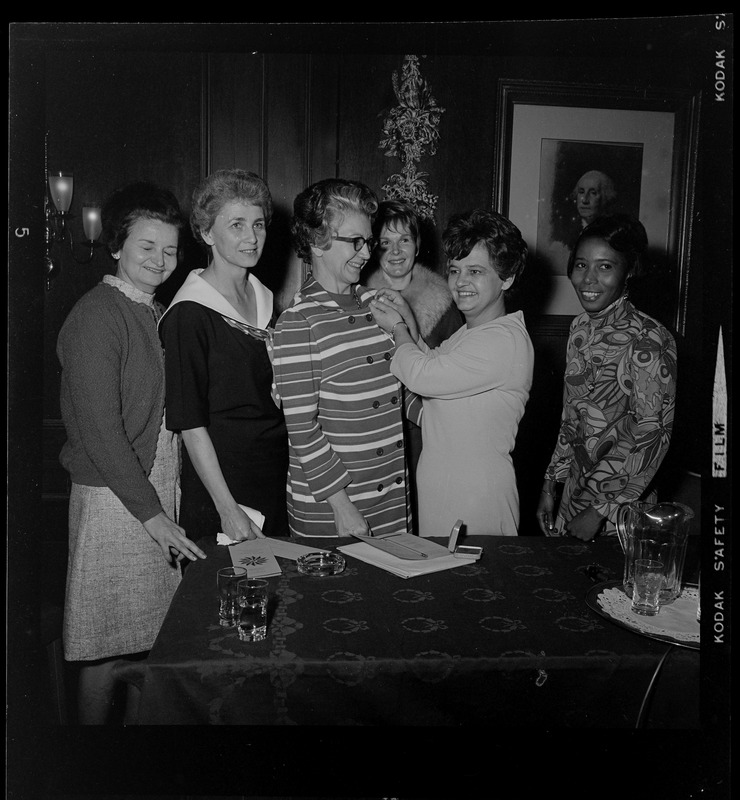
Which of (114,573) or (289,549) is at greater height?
(289,549)

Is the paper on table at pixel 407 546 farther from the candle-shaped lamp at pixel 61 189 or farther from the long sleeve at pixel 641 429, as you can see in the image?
the candle-shaped lamp at pixel 61 189

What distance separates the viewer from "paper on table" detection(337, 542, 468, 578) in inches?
61.1

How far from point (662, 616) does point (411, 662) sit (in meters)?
0.58

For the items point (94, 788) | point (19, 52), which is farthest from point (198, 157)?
point (94, 788)

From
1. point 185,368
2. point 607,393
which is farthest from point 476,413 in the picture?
point 185,368

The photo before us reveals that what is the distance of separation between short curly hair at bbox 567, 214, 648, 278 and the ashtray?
1.11m

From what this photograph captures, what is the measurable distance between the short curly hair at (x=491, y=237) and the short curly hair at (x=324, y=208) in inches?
9.2

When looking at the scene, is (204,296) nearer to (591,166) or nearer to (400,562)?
(400,562)

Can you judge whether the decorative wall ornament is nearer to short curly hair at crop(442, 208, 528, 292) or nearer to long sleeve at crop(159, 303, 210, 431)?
short curly hair at crop(442, 208, 528, 292)

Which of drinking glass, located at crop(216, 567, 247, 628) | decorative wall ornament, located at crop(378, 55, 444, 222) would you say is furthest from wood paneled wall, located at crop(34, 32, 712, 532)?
drinking glass, located at crop(216, 567, 247, 628)

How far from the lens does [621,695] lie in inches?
52.7

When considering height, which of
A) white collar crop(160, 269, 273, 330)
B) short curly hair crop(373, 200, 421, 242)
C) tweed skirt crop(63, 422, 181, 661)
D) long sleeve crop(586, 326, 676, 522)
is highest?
short curly hair crop(373, 200, 421, 242)

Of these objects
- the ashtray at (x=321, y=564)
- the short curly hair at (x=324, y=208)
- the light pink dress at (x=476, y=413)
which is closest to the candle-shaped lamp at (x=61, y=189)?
the short curly hair at (x=324, y=208)

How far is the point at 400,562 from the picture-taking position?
159cm
